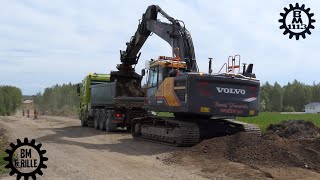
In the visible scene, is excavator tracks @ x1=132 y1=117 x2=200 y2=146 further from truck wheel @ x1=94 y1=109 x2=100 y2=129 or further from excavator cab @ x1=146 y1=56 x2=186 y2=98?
truck wheel @ x1=94 y1=109 x2=100 y2=129

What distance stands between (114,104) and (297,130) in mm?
8972

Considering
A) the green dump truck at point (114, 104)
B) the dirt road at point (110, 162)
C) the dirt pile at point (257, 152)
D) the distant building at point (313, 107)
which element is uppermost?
the distant building at point (313, 107)

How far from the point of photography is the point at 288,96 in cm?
12244

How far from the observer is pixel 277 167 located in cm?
1077

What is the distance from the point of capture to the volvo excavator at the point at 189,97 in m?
14.2

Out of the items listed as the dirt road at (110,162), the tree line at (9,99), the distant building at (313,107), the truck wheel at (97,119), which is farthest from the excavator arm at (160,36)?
the distant building at (313,107)

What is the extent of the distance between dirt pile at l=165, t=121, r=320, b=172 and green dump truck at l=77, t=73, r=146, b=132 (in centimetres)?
912

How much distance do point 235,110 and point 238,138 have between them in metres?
1.50

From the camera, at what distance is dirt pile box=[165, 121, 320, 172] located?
11.1 m

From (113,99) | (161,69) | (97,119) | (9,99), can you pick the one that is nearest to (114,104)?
(113,99)

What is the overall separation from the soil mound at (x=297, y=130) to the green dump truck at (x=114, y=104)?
6.86 m

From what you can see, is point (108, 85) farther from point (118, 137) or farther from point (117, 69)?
point (118, 137)

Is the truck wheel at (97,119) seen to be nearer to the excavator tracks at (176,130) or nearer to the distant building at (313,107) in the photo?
the excavator tracks at (176,130)

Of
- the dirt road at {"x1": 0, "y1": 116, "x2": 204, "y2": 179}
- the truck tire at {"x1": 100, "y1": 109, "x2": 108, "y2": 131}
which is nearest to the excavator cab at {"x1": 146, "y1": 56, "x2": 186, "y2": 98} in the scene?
the dirt road at {"x1": 0, "y1": 116, "x2": 204, "y2": 179}
